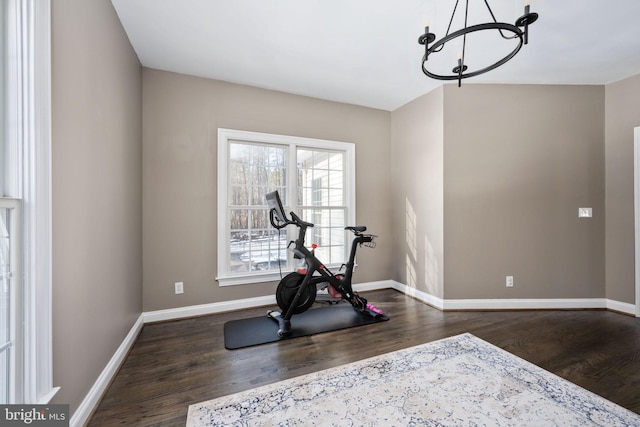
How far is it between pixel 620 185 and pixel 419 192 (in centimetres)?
236

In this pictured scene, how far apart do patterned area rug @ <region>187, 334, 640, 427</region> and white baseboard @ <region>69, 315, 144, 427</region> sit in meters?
0.58

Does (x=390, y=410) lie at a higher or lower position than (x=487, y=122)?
lower

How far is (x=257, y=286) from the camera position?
3.48 meters

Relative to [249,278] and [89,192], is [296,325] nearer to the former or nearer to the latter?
[249,278]

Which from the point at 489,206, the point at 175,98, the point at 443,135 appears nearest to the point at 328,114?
the point at 443,135

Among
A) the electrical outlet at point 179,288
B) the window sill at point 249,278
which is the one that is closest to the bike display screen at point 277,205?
the window sill at point 249,278

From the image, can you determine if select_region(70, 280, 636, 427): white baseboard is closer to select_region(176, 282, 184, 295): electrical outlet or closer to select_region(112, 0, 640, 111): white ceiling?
select_region(176, 282, 184, 295): electrical outlet

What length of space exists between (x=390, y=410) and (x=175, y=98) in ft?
11.9

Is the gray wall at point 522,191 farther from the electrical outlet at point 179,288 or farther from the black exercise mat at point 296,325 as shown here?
the electrical outlet at point 179,288

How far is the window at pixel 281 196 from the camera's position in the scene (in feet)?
10.9

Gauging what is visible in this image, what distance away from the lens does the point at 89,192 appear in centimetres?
169

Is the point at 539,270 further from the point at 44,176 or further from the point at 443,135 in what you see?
the point at 44,176

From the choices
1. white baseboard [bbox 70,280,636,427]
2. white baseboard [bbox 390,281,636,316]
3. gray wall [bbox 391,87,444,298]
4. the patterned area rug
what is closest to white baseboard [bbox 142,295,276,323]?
white baseboard [bbox 70,280,636,427]

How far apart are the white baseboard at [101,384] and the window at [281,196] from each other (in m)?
1.10
